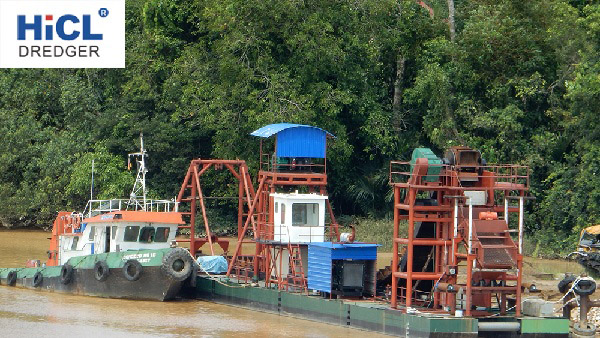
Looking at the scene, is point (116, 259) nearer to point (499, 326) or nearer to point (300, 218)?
point (300, 218)

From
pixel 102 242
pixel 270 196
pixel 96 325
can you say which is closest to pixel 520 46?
pixel 270 196

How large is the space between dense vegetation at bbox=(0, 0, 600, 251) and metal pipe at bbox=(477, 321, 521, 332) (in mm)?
16967

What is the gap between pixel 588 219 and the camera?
4675 cm

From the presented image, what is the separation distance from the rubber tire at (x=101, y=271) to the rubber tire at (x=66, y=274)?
1577mm

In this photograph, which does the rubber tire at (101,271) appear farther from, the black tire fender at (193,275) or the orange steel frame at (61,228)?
the orange steel frame at (61,228)

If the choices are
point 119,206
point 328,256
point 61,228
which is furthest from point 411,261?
point 61,228

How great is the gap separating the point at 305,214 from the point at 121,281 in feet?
20.6

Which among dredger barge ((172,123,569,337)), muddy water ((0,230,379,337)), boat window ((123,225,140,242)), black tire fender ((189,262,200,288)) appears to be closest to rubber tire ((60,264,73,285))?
muddy water ((0,230,379,337))

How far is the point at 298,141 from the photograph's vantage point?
37688 mm

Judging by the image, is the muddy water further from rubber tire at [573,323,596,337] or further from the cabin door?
rubber tire at [573,323,596,337]

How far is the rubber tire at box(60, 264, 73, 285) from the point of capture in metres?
39.8

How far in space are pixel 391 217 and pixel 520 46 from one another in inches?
369

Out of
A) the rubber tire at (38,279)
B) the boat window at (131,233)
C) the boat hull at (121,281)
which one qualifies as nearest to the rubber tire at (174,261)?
the boat hull at (121,281)

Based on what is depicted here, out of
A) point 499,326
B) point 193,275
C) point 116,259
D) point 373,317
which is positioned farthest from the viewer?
point 116,259
